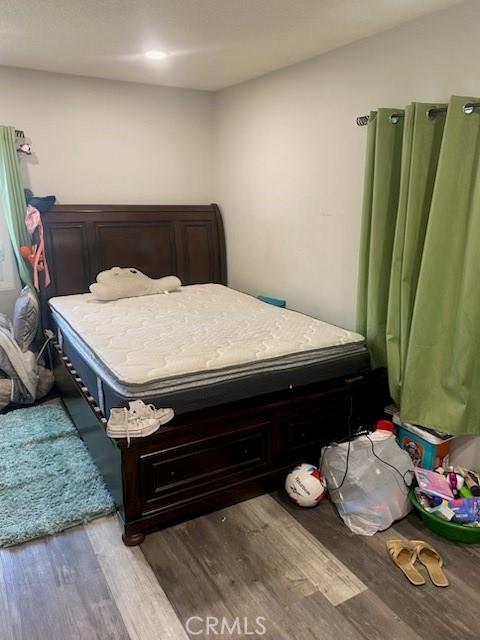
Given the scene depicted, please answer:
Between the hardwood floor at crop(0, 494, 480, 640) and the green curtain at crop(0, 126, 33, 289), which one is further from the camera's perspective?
the green curtain at crop(0, 126, 33, 289)

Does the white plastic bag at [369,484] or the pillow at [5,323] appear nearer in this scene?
the white plastic bag at [369,484]

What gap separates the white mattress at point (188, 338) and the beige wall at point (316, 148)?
0.36 metres

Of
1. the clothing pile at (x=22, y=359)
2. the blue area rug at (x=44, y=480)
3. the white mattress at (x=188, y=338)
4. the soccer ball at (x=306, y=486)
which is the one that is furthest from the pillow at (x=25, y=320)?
the soccer ball at (x=306, y=486)

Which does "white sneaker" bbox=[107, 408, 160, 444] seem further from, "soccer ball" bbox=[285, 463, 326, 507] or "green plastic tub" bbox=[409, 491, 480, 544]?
"green plastic tub" bbox=[409, 491, 480, 544]

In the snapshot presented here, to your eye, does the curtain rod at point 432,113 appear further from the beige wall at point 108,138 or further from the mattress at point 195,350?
the beige wall at point 108,138

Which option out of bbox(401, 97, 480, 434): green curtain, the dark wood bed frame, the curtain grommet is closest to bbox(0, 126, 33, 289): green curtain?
the dark wood bed frame

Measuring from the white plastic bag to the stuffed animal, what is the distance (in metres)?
1.93

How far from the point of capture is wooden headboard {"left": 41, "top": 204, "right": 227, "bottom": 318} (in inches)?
138

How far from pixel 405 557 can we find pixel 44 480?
171 cm

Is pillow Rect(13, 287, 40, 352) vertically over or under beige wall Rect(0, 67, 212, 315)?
under

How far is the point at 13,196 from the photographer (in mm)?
3283

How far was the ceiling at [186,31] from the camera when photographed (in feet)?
6.95

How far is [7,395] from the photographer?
10.2 ft

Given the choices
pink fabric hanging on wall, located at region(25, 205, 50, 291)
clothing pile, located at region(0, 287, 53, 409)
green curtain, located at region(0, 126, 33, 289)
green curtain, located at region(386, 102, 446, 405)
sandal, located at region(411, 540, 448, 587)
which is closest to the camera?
sandal, located at region(411, 540, 448, 587)
